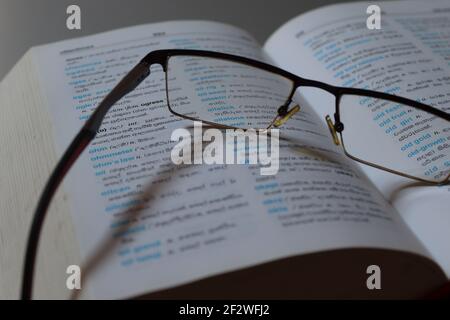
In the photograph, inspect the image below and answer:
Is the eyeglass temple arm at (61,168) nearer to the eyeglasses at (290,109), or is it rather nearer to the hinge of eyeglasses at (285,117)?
the eyeglasses at (290,109)

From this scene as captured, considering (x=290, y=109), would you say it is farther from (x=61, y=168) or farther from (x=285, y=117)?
(x=61, y=168)

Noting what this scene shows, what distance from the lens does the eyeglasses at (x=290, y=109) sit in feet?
1.51

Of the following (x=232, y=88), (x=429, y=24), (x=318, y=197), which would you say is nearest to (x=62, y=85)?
(x=232, y=88)

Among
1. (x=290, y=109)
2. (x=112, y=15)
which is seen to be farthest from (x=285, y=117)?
(x=112, y=15)

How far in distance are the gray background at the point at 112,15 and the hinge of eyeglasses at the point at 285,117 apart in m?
0.33

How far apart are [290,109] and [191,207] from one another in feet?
0.53

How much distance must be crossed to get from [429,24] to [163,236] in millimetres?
438

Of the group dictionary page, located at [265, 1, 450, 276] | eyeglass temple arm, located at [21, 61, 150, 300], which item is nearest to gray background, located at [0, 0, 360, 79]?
dictionary page, located at [265, 1, 450, 276]

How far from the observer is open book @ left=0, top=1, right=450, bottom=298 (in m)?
0.35

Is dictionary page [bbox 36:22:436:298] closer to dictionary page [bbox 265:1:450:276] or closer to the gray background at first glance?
dictionary page [bbox 265:1:450:276]

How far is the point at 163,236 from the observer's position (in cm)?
36

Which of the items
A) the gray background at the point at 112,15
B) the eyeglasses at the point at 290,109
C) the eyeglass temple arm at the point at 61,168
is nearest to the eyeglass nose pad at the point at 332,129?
the eyeglasses at the point at 290,109
